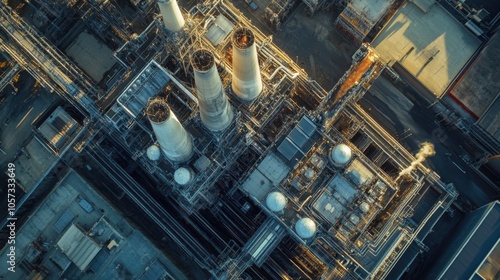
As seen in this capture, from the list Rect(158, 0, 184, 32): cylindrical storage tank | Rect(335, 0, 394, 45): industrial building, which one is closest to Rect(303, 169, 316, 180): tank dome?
Rect(158, 0, 184, 32): cylindrical storage tank

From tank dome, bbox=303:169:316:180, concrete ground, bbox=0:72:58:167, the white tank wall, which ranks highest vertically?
tank dome, bbox=303:169:316:180

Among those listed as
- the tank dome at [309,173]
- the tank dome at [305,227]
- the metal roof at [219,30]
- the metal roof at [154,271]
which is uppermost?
the metal roof at [219,30]

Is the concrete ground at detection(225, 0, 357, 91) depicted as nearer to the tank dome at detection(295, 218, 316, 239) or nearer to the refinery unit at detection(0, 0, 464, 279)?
the refinery unit at detection(0, 0, 464, 279)

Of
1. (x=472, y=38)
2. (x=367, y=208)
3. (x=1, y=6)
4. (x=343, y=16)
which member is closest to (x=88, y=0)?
(x=1, y=6)

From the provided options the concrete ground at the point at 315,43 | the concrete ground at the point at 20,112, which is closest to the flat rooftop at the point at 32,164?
the concrete ground at the point at 20,112

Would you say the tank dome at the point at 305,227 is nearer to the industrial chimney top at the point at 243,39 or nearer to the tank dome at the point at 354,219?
the tank dome at the point at 354,219

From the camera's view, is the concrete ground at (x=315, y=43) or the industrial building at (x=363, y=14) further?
the concrete ground at (x=315, y=43)
